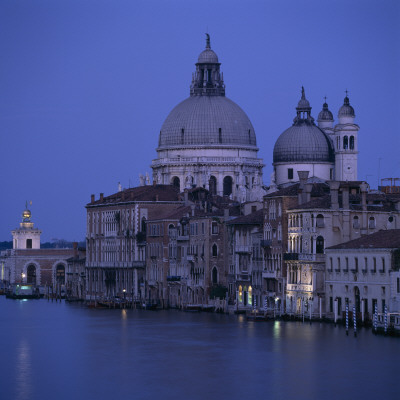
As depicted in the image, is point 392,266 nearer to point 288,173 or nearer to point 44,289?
point 288,173

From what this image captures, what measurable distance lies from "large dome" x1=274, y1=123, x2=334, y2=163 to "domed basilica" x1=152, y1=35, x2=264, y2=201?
17.2ft

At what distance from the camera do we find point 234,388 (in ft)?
184

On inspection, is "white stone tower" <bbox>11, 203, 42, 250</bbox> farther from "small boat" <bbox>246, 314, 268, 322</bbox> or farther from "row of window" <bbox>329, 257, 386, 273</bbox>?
"row of window" <bbox>329, 257, 386, 273</bbox>

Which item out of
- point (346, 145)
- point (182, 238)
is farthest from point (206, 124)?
point (182, 238)

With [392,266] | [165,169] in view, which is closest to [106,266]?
[165,169]

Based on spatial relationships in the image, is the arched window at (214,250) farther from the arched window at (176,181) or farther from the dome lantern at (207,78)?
the dome lantern at (207,78)

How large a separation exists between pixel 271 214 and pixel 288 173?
38.9 meters

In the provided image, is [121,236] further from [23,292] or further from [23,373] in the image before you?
[23,373]

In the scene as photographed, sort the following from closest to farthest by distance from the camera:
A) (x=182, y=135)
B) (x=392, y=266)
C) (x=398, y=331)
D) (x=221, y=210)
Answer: (x=398, y=331), (x=392, y=266), (x=221, y=210), (x=182, y=135)

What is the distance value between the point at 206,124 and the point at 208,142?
5.19ft

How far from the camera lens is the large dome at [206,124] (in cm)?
13050

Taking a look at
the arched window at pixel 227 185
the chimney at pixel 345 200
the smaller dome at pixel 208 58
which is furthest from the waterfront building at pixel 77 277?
the chimney at pixel 345 200

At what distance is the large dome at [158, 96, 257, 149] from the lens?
130m

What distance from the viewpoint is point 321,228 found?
8181 centimetres
